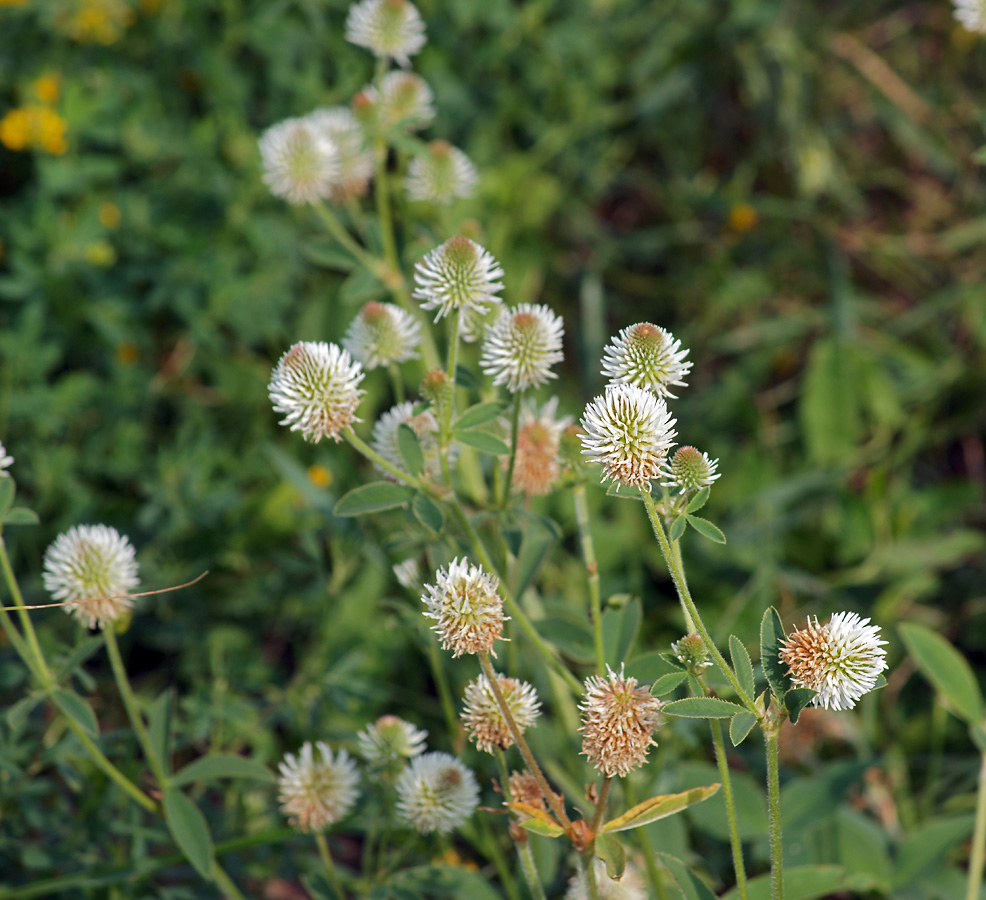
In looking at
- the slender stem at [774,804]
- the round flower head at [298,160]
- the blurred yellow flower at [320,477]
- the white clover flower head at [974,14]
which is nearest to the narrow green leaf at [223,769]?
the slender stem at [774,804]

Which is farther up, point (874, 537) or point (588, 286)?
point (588, 286)

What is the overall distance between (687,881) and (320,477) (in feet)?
4.97

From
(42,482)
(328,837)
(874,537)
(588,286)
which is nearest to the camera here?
(328,837)

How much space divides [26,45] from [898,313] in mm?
2925

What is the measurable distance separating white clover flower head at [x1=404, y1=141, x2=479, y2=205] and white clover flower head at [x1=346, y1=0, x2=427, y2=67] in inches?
8.1

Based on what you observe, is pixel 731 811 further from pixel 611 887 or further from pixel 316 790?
pixel 316 790

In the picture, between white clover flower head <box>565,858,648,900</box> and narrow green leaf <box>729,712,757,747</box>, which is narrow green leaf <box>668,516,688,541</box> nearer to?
narrow green leaf <box>729,712,757,747</box>

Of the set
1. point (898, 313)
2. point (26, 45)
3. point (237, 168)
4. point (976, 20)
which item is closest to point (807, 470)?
point (898, 313)

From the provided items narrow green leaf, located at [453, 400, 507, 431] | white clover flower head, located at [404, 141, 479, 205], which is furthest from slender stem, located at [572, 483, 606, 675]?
white clover flower head, located at [404, 141, 479, 205]

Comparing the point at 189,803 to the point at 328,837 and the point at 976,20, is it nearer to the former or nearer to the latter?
the point at 328,837

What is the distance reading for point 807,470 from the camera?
10.0ft

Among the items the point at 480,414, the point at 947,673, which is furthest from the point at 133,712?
the point at 947,673

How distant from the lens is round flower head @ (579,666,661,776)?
121 centimetres

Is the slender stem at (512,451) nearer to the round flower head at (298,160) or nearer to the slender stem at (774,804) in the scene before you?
the slender stem at (774,804)
